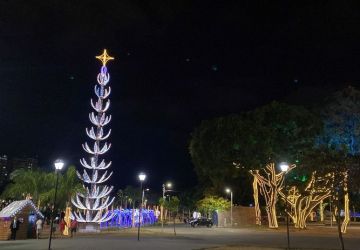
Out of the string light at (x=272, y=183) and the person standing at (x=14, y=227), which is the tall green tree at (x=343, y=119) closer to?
the string light at (x=272, y=183)

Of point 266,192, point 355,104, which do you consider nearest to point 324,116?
point 355,104

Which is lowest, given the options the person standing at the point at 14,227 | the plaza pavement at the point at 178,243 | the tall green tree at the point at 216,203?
the plaza pavement at the point at 178,243

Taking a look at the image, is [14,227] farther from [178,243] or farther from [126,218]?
[126,218]

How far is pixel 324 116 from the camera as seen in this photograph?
5469cm

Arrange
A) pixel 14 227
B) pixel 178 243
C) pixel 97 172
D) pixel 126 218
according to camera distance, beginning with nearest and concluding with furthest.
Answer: pixel 178 243 < pixel 14 227 < pixel 97 172 < pixel 126 218

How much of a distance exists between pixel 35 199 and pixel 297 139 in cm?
2990

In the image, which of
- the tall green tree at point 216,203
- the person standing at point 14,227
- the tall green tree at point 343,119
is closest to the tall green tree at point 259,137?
the tall green tree at point 343,119

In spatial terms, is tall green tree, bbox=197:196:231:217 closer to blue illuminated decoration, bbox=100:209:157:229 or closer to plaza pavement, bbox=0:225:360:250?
blue illuminated decoration, bbox=100:209:157:229

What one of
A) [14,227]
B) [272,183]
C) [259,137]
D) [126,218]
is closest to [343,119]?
[259,137]

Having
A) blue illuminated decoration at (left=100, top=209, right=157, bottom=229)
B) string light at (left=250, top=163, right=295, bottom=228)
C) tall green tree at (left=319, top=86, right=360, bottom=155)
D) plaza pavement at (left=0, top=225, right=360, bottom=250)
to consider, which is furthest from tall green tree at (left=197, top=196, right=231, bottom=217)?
plaza pavement at (left=0, top=225, right=360, bottom=250)

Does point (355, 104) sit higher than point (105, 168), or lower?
higher

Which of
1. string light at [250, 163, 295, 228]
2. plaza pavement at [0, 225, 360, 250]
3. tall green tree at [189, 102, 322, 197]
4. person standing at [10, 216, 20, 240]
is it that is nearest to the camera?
plaza pavement at [0, 225, 360, 250]

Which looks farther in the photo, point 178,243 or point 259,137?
point 259,137

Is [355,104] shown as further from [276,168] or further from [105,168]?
[105,168]
